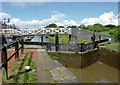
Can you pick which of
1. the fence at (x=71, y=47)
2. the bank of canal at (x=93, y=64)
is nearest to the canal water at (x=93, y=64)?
the bank of canal at (x=93, y=64)

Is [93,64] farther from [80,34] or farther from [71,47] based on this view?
[80,34]

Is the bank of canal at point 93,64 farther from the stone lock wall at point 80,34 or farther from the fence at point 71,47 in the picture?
the stone lock wall at point 80,34

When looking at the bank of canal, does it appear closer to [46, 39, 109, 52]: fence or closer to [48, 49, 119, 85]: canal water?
[48, 49, 119, 85]: canal water

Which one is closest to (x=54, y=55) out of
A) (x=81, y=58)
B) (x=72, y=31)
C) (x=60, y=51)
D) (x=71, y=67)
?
(x=60, y=51)

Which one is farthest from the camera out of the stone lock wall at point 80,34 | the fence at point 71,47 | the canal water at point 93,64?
the stone lock wall at point 80,34

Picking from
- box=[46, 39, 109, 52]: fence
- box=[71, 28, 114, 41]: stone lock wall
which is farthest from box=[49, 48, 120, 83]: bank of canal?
box=[71, 28, 114, 41]: stone lock wall

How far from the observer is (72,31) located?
1577 centimetres

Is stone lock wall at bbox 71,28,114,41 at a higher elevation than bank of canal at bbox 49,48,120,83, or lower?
higher

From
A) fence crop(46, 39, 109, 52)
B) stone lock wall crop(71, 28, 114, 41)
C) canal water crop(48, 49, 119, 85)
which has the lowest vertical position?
A: canal water crop(48, 49, 119, 85)

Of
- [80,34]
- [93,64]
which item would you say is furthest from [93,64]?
[80,34]

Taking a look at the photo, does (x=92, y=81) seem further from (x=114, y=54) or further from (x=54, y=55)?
(x=114, y=54)

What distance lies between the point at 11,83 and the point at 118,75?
6201mm

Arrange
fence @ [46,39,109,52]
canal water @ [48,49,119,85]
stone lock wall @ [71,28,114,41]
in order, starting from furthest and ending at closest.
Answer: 1. stone lock wall @ [71,28,114,41]
2. fence @ [46,39,109,52]
3. canal water @ [48,49,119,85]

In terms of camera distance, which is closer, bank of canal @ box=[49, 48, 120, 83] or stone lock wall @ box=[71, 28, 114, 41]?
bank of canal @ box=[49, 48, 120, 83]
